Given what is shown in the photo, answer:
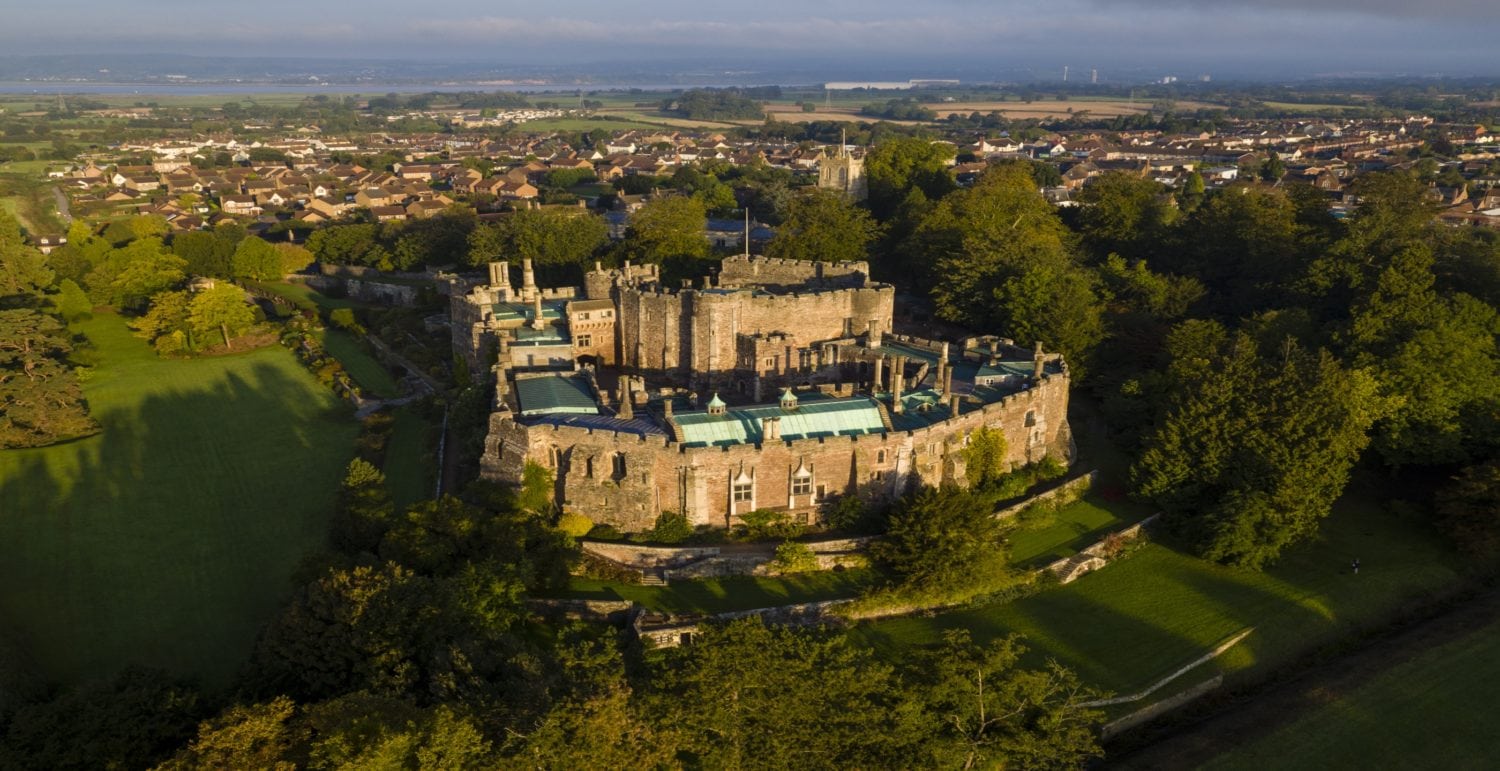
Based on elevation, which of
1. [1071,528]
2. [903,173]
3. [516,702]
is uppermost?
[903,173]

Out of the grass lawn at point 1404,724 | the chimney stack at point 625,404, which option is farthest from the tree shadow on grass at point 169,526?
the grass lawn at point 1404,724

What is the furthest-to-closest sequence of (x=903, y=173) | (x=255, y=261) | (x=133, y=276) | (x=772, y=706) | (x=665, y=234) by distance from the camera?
(x=903, y=173) < (x=255, y=261) < (x=133, y=276) < (x=665, y=234) < (x=772, y=706)

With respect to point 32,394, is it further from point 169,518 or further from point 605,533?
point 605,533

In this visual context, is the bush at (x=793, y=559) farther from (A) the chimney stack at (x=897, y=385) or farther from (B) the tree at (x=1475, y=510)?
(B) the tree at (x=1475, y=510)

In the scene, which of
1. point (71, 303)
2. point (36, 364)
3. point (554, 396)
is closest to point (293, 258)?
point (71, 303)

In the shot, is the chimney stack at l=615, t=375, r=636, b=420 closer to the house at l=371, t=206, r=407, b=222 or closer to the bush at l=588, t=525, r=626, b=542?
the bush at l=588, t=525, r=626, b=542

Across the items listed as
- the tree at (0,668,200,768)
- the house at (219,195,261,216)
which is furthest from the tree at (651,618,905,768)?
the house at (219,195,261,216)

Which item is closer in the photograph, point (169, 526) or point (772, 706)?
point (772, 706)
